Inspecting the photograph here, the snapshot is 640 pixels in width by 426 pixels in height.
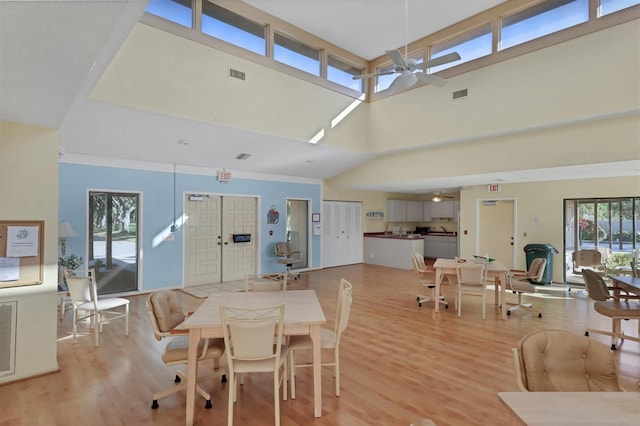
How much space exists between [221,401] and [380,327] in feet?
8.14

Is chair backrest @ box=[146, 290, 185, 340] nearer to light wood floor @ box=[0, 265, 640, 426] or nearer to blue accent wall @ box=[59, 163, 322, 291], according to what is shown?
light wood floor @ box=[0, 265, 640, 426]

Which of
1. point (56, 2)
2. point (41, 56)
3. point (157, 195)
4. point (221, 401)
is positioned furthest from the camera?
point (157, 195)

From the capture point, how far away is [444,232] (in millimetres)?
11633

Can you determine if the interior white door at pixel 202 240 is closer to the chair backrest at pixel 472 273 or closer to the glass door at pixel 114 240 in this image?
the glass door at pixel 114 240

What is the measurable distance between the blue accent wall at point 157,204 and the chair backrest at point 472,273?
15.4 feet

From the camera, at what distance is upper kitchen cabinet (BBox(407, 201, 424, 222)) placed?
38.8 feet

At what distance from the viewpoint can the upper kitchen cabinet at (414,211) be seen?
11812 millimetres

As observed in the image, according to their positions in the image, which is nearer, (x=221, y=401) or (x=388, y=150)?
(x=221, y=401)

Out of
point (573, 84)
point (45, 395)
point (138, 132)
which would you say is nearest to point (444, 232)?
point (573, 84)

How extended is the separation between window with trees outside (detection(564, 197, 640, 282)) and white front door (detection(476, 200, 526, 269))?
124cm

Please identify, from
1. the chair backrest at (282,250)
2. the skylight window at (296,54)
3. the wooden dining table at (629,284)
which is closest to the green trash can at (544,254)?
the wooden dining table at (629,284)

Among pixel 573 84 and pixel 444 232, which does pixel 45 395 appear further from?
pixel 444 232

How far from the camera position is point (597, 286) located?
4.08m

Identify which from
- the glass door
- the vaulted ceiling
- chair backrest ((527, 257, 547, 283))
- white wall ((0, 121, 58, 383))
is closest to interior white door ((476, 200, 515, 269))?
the vaulted ceiling
